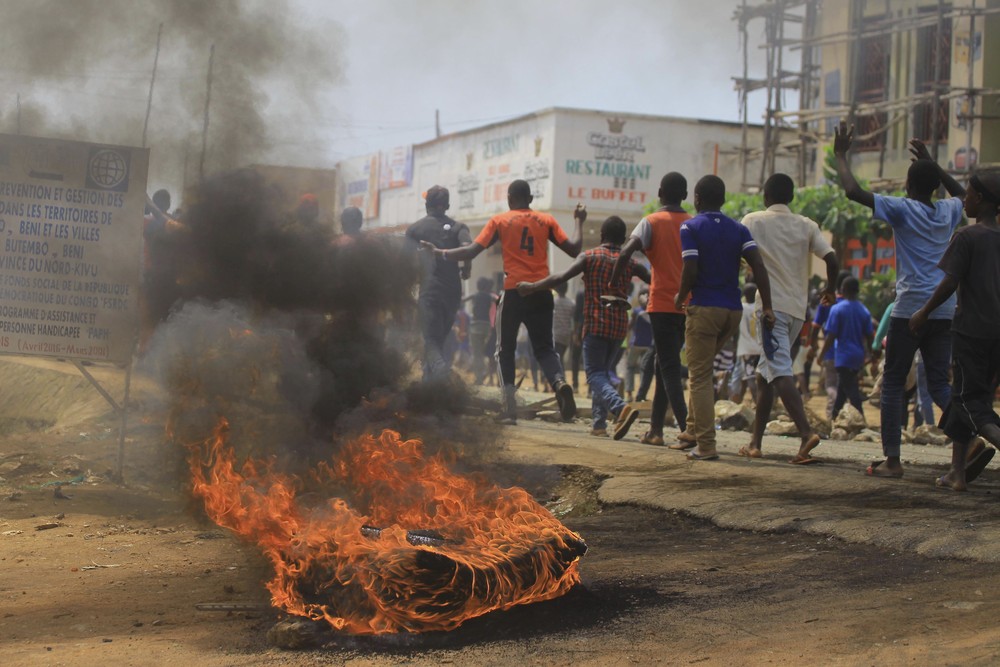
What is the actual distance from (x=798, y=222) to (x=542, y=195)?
2557cm

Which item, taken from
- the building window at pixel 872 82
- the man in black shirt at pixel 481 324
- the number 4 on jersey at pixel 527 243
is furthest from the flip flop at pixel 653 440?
the building window at pixel 872 82

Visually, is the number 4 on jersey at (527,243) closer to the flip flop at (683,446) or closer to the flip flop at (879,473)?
the flip flop at (683,446)

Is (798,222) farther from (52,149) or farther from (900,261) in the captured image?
(52,149)

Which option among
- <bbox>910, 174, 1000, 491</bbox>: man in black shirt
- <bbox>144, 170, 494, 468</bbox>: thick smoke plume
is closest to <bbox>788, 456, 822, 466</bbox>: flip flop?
<bbox>910, 174, 1000, 491</bbox>: man in black shirt

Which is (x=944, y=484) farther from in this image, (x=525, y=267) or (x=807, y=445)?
(x=525, y=267)

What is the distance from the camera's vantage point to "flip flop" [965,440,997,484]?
20.9 feet

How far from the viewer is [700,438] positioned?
7.68 metres

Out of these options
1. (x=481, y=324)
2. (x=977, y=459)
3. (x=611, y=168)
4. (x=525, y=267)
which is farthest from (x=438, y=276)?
(x=611, y=168)

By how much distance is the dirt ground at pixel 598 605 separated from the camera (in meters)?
3.78

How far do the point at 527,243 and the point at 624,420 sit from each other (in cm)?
167

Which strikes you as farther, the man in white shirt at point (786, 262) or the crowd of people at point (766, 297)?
the man in white shirt at point (786, 262)

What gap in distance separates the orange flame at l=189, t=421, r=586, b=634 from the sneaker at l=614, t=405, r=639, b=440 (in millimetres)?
3670

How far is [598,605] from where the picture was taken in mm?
4359

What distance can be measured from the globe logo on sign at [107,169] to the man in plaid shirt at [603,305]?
321cm
